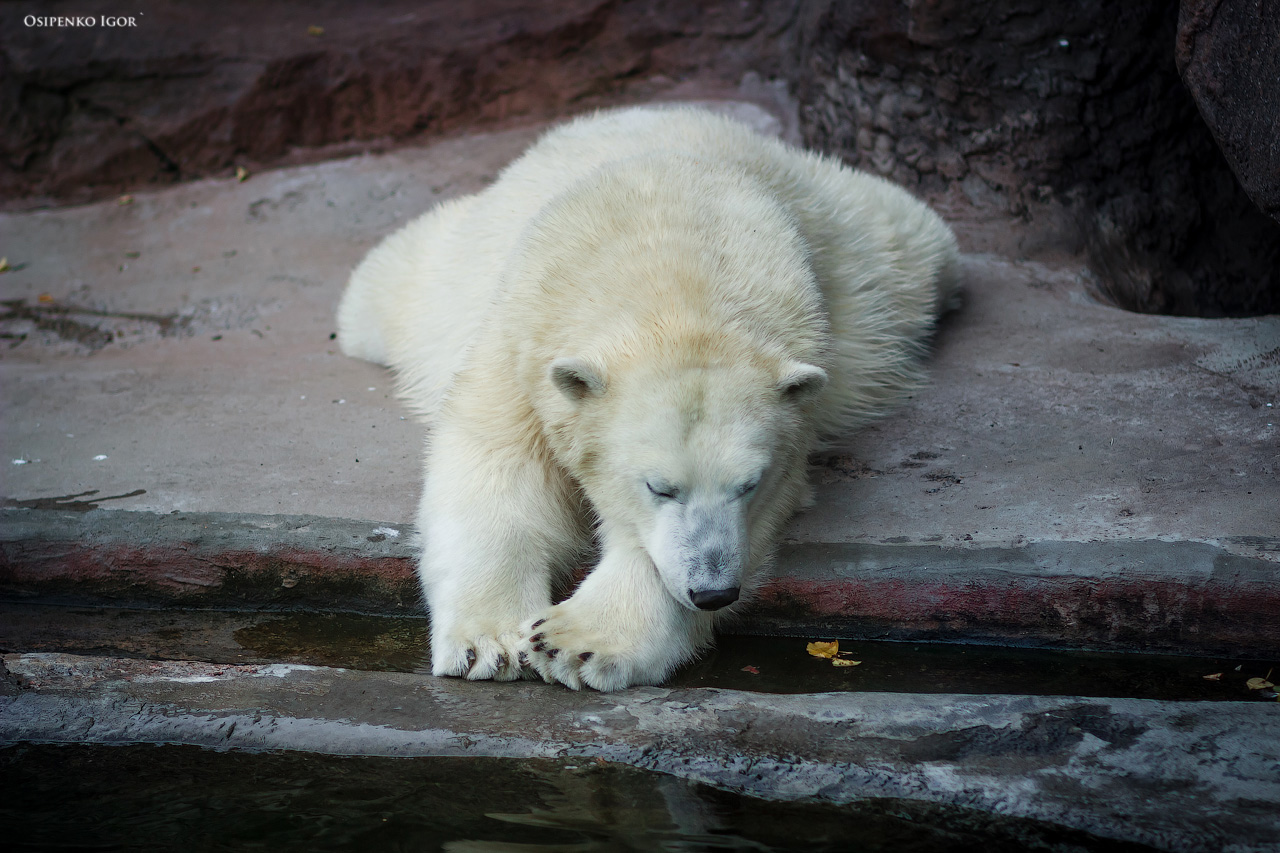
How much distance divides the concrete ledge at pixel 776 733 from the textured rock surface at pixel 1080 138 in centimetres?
315

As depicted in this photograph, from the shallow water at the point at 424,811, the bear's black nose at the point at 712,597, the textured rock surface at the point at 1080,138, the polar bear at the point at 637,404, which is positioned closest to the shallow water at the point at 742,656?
the polar bear at the point at 637,404

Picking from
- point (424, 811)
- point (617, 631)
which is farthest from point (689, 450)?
point (424, 811)

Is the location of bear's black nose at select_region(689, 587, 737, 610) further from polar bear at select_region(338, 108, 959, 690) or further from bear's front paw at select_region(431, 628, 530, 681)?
bear's front paw at select_region(431, 628, 530, 681)

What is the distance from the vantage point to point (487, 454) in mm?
2945

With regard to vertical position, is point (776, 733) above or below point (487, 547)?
below

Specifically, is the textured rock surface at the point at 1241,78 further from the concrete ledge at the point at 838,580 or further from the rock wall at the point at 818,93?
the concrete ledge at the point at 838,580

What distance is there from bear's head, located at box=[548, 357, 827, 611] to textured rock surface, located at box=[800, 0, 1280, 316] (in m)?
2.91

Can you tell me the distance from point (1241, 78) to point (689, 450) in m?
2.28

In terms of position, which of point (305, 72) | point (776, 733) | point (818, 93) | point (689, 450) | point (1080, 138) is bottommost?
point (776, 733)

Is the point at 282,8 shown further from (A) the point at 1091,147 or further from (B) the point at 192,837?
(B) the point at 192,837

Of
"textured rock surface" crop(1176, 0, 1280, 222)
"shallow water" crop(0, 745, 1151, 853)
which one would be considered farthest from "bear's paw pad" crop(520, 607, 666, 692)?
"textured rock surface" crop(1176, 0, 1280, 222)

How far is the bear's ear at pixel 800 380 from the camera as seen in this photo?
8.74 feet

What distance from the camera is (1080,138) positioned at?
200 inches

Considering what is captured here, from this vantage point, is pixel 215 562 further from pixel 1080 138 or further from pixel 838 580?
pixel 1080 138
